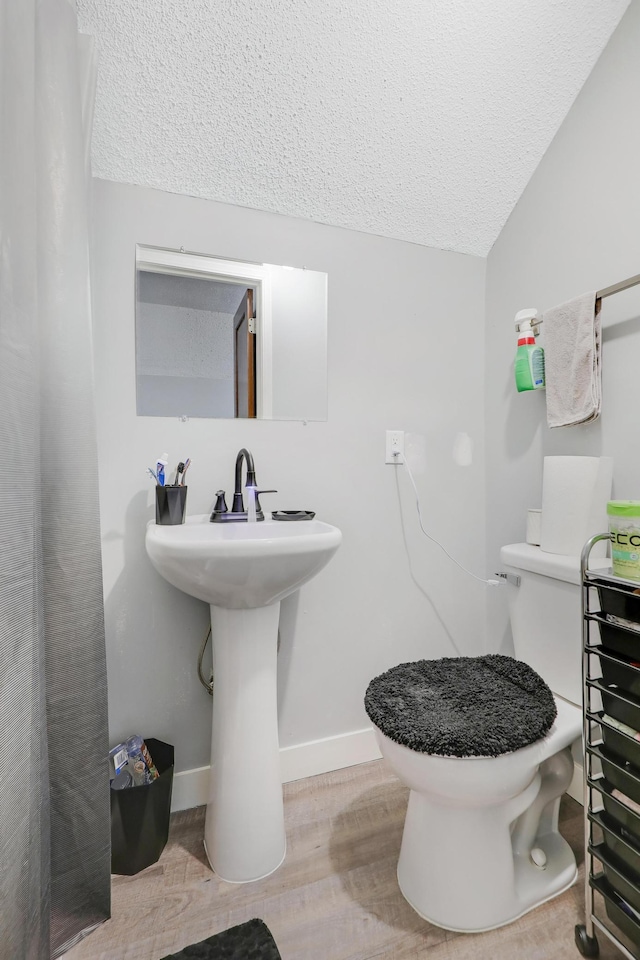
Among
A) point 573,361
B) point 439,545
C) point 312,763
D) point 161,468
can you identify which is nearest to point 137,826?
point 312,763

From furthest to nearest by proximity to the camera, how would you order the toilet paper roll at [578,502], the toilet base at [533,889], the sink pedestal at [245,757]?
the toilet paper roll at [578,502]
the sink pedestal at [245,757]
the toilet base at [533,889]

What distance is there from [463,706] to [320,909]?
55cm

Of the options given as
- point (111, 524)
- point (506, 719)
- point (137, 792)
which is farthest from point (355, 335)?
point (137, 792)

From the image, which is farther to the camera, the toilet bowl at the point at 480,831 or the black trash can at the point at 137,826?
the black trash can at the point at 137,826

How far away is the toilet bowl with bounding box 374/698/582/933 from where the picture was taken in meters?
0.89

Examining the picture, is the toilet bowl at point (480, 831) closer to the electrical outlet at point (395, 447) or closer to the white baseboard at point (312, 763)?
the white baseboard at point (312, 763)

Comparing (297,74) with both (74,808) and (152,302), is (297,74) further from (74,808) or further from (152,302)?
(74,808)

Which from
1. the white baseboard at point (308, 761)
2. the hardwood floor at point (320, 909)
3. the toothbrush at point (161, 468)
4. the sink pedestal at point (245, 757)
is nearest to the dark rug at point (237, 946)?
the hardwood floor at point (320, 909)

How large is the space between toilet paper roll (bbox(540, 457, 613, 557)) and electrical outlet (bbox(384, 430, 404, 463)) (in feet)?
1.66

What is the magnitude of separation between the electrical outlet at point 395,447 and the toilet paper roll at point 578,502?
51 centimetres

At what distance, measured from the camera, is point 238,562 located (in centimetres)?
92

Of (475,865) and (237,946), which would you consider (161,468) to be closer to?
(237,946)

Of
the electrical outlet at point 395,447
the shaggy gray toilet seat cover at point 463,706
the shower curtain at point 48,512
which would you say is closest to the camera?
the shower curtain at point 48,512

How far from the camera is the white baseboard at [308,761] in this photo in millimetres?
1343
